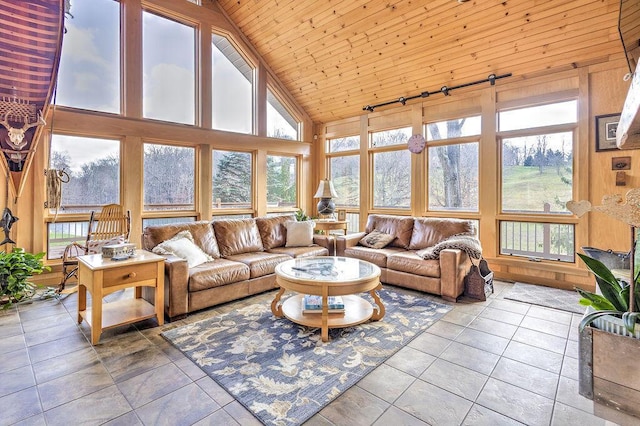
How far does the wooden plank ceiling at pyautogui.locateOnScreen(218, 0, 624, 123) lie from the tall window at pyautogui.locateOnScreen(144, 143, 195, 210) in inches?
95.9

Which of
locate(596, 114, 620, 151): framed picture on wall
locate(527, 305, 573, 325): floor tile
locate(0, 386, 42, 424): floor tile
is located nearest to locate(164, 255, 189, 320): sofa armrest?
locate(0, 386, 42, 424): floor tile

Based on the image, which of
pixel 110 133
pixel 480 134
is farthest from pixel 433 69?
pixel 110 133

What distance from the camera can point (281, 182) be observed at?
6.28 metres

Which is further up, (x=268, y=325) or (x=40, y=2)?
(x=40, y=2)

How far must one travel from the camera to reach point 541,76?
4031mm

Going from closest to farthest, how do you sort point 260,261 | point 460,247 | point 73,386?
point 73,386, point 460,247, point 260,261

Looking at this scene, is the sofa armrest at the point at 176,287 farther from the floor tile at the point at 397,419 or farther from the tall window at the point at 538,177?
the tall window at the point at 538,177

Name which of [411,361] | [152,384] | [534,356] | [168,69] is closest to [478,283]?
[534,356]

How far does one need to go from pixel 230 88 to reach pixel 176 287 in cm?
393

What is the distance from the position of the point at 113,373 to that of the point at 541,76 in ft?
18.1

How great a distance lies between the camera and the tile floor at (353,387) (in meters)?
1.66

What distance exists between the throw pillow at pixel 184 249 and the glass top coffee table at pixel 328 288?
3.23ft

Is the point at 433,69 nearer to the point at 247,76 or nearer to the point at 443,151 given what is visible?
the point at 443,151

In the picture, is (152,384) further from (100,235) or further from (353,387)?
(100,235)
